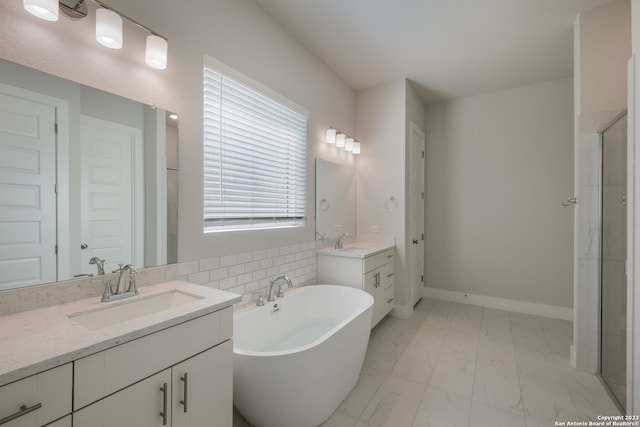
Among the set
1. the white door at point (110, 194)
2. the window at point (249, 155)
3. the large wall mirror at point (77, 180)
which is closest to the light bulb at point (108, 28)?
the large wall mirror at point (77, 180)

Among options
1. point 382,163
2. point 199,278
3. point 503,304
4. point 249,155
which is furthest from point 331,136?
point 503,304

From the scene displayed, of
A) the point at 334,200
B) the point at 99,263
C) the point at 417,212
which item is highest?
the point at 334,200

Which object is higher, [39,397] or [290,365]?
[39,397]

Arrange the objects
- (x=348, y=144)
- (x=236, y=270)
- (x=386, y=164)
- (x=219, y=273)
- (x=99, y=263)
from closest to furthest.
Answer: (x=99, y=263)
(x=219, y=273)
(x=236, y=270)
(x=348, y=144)
(x=386, y=164)

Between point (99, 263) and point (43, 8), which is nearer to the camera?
point (43, 8)

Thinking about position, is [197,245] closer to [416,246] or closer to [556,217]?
[416,246]

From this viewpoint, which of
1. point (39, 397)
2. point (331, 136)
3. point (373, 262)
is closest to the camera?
point (39, 397)

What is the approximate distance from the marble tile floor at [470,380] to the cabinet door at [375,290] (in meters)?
0.23

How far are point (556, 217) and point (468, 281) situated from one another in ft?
4.40

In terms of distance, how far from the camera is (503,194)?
368 centimetres

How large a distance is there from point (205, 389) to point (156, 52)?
1650mm

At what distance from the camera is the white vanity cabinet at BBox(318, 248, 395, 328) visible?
2.66m

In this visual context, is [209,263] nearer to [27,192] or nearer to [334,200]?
[27,192]

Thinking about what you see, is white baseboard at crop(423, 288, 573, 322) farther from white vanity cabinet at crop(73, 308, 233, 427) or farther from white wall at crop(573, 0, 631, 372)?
white vanity cabinet at crop(73, 308, 233, 427)
